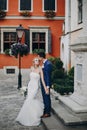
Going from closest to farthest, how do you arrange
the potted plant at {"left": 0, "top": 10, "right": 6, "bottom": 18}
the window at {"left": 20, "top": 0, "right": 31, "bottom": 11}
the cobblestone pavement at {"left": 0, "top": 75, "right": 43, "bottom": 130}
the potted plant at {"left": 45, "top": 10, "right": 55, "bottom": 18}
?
the cobblestone pavement at {"left": 0, "top": 75, "right": 43, "bottom": 130}
the potted plant at {"left": 0, "top": 10, "right": 6, "bottom": 18}
the potted plant at {"left": 45, "top": 10, "right": 55, "bottom": 18}
the window at {"left": 20, "top": 0, "right": 31, "bottom": 11}

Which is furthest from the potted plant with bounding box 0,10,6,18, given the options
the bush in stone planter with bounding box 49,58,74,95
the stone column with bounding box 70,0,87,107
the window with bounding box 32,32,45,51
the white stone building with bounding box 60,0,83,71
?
the stone column with bounding box 70,0,87,107

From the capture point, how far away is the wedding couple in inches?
358

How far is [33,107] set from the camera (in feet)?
30.8

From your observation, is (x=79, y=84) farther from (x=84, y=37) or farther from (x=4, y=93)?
(x=4, y=93)

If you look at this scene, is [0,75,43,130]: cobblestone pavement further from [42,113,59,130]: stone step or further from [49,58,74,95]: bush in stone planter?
[49,58,74,95]: bush in stone planter

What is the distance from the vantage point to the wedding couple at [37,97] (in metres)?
9.09

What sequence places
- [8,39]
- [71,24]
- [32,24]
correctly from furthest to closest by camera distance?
[32,24] < [8,39] < [71,24]

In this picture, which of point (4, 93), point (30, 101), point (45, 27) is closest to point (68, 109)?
point (30, 101)

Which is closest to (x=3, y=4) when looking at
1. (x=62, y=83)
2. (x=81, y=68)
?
(x=62, y=83)

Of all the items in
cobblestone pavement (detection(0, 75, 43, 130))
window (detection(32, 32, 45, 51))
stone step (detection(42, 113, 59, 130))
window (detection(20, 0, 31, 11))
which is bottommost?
cobblestone pavement (detection(0, 75, 43, 130))

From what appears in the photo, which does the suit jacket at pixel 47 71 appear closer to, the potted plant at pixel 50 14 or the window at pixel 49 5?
the potted plant at pixel 50 14

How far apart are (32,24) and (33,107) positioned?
57.7ft

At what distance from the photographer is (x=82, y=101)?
8.76 m

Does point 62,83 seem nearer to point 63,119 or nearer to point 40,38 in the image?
point 63,119
